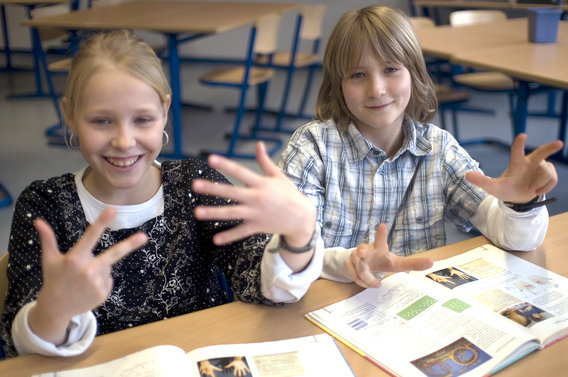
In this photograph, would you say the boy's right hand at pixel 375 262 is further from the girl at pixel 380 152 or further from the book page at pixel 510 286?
the girl at pixel 380 152

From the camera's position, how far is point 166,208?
1.18 metres

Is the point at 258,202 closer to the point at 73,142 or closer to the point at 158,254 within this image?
the point at 158,254

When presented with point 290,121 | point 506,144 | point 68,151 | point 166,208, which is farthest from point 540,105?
point 166,208

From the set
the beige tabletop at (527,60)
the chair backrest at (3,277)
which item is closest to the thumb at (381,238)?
the chair backrest at (3,277)

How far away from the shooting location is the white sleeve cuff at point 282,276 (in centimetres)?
99

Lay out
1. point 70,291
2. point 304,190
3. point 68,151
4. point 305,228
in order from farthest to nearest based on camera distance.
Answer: point 68,151, point 304,190, point 305,228, point 70,291

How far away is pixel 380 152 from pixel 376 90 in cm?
16

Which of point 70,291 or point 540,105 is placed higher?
point 70,291

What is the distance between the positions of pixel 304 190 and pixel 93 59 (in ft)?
1.86

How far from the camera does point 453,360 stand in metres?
0.86

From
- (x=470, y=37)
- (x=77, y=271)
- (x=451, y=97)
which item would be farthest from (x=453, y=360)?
(x=451, y=97)

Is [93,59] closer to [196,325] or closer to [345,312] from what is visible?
[196,325]

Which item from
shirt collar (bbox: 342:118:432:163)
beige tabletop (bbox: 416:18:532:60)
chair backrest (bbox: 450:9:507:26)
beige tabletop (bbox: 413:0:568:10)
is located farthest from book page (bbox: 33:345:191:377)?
beige tabletop (bbox: 413:0:568:10)

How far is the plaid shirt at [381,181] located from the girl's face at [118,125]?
1.39 ft
